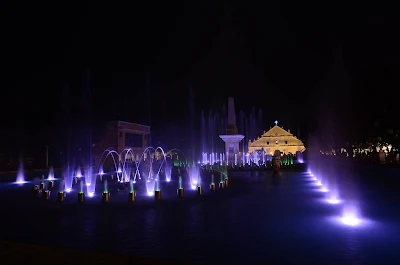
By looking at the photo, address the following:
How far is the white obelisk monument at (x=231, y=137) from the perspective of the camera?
1656 inches

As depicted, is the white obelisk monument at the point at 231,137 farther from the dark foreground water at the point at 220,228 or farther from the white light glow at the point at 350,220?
the white light glow at the point at 350,220

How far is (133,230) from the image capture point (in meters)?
9.98

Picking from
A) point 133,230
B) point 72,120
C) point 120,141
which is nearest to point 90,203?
point 133,230

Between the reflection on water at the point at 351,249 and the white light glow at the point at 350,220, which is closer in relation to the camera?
the reflection on water at the point at 351,249

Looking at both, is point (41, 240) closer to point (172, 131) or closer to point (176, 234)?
point (176, 234)

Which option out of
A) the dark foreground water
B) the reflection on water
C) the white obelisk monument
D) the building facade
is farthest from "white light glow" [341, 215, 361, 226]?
the building facade

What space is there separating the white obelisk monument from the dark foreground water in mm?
25849

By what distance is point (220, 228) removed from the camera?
10.0 metres

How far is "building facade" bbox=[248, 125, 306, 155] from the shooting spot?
98062 mm

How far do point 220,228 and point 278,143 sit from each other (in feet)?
296

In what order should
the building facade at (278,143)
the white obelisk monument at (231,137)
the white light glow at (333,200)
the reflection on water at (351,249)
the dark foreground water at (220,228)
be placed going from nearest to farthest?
the reflection on water at (351,249)
the dark foreground water at (220,228)
the white light glow at (333,200)
the white obelisk monument at (231,137)
the building facade at (278,143)

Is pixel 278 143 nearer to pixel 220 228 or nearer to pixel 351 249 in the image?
pixel 220 228

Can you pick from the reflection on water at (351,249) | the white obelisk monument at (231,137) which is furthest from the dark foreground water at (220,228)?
the white obelisk monument at (231,137)

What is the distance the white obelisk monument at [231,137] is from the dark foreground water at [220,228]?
84.8 feet
